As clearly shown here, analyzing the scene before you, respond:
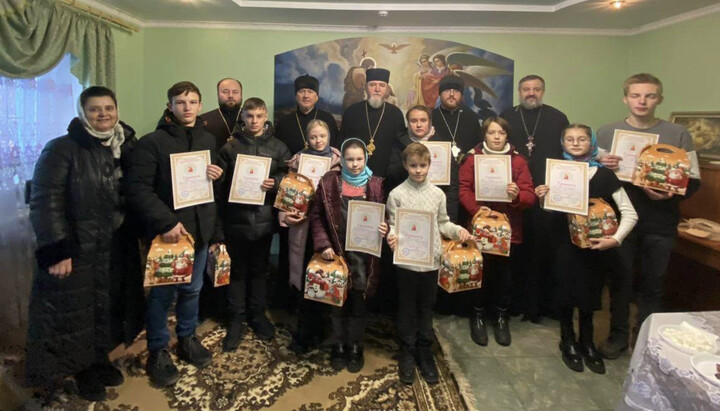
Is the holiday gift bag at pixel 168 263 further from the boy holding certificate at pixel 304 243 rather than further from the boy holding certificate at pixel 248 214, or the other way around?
the boy holding certificate at pixel 304 243

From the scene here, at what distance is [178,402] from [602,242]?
104 inches

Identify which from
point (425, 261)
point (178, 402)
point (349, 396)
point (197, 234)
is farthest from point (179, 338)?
point (425, 261)

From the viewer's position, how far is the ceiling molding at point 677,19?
11.6 feet

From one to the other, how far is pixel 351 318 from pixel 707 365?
5.81ft

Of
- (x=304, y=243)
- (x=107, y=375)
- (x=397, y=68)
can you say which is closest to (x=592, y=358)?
(x=304, y=243)

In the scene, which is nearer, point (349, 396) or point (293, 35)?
point (349, 396)

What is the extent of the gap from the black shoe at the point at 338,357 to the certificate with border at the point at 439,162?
126 cm

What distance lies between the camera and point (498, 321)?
2.97 m

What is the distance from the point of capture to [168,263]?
7.06 feet

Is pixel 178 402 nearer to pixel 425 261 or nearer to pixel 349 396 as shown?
pixel 349 396

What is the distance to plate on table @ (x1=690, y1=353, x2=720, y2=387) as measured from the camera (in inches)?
43.1

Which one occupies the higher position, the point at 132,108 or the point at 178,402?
the point at 132,108

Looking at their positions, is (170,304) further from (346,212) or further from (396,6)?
(396,6)

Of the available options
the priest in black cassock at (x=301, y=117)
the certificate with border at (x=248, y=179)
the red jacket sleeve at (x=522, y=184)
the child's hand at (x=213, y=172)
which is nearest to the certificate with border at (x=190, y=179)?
the child's hand at (x=213, y=172)
